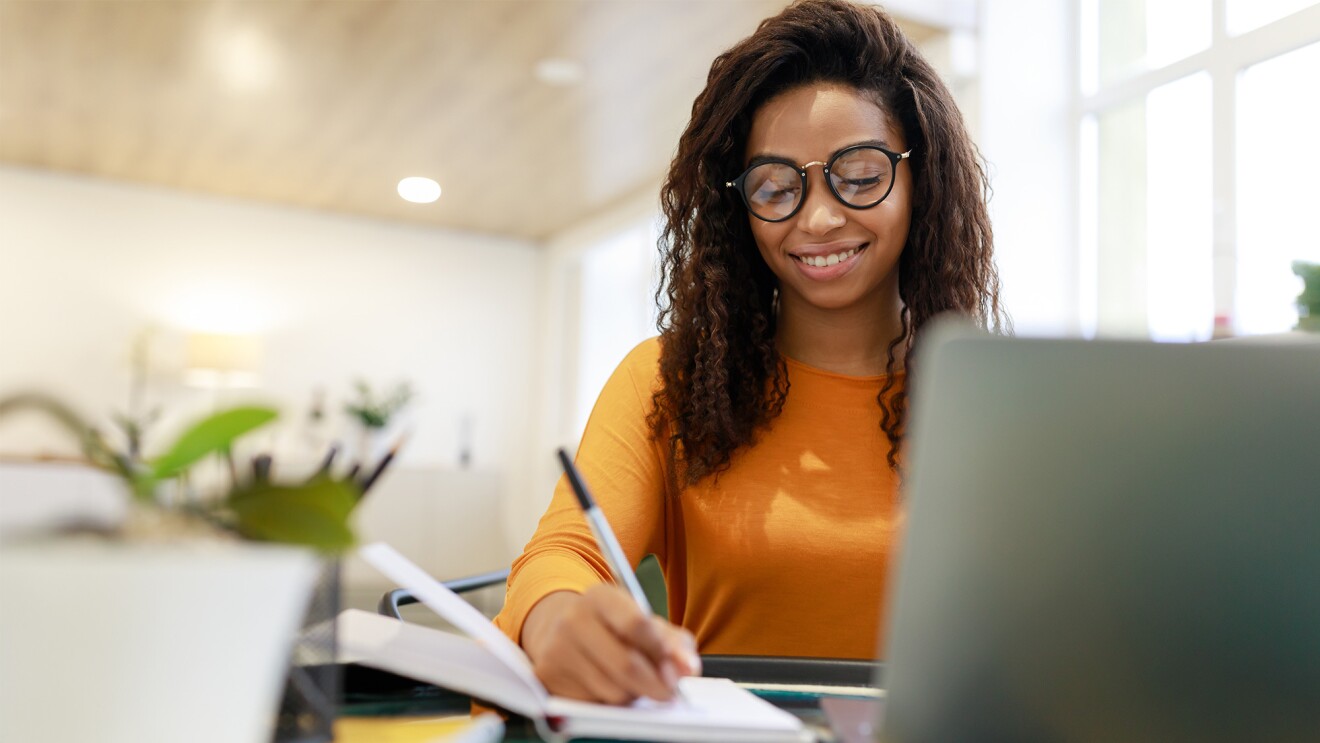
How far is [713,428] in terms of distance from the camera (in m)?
1.25

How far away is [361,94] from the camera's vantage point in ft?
15.4

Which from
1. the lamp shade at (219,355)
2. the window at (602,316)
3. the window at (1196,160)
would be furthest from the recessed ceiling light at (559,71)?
the lamp shade at (219,355)

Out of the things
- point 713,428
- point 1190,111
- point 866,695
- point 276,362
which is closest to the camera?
point 866,695

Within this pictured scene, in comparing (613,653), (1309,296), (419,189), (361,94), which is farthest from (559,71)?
(613,653)

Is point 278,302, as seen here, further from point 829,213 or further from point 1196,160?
point 829,213

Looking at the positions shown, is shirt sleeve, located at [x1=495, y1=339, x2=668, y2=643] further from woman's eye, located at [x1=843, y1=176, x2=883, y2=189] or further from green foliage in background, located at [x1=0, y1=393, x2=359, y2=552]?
green foliage in background, located at [x1=0, y1=393, x2=359, y2=552]

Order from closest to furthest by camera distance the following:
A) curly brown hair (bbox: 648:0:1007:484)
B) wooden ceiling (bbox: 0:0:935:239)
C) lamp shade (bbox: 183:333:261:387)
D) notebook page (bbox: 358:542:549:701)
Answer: notebook page (bbox: 358:542:549:701) → curly brown hair (bbox: 648:0:1007:484) → wooden ceiling (bbox: 0:0:935:239) → lamp shade (bbox: 183:333:261:387)

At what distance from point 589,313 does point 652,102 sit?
8.28 ft

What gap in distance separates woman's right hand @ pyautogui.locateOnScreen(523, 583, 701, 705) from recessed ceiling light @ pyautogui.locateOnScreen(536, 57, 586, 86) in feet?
12.8

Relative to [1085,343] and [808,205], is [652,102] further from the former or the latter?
[1085,343]

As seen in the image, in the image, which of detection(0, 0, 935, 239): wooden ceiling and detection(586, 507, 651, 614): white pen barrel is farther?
detection(0, 0, 935, 239): wooden ceiling

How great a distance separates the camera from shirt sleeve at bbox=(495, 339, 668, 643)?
93cm

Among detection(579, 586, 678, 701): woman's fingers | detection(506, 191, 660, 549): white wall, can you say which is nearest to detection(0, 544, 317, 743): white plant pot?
detection(579, 586, 678, 701): woman's fingers

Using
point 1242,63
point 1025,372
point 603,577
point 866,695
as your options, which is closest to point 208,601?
point 1025,372
